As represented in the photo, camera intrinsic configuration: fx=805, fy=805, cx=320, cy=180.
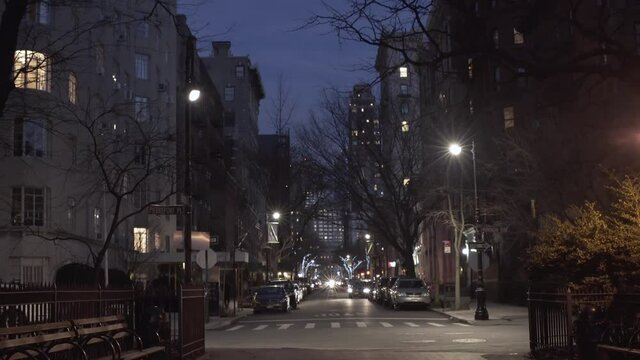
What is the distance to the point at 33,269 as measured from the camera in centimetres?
4034

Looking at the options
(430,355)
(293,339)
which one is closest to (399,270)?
(293,339)

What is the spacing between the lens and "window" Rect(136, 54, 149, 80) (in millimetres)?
57659

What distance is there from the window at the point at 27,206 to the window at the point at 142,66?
18996mm

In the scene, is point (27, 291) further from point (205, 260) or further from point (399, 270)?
point (399, 270)

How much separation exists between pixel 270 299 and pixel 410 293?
7562mm

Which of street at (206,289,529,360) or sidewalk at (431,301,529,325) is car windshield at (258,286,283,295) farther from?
street at (206,289,529,360)

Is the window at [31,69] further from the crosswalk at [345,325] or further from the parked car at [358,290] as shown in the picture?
the parked car at [358,290]

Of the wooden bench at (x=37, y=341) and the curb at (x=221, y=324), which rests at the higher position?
the wooden bench at (x=37, y=341)

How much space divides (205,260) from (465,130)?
2388 cm

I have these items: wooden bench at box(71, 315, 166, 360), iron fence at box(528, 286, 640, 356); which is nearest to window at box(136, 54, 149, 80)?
wooden bench at box(71, 315, 166, 360)

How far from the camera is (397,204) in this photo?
165 ft

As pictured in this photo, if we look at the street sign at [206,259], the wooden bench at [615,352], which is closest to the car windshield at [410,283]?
the street sign at [206,259]

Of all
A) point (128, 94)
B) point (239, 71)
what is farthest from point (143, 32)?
point (239, 71)

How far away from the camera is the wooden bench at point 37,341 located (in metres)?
9.44
